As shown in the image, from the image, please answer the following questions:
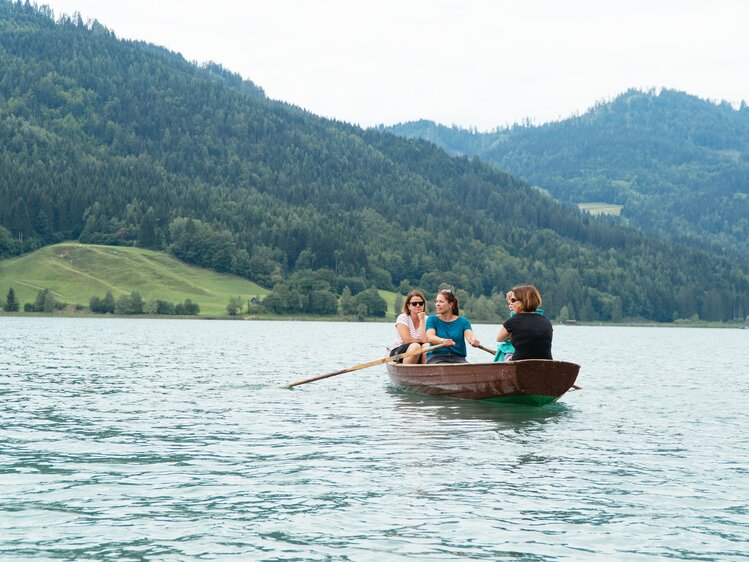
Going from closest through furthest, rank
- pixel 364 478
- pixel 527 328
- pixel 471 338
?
1. pixel 364 478
2. pixel 527 328
3. pixel 471 338

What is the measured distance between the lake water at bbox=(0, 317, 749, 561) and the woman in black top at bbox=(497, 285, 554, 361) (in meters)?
2.12

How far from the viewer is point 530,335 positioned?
30531 millimetres

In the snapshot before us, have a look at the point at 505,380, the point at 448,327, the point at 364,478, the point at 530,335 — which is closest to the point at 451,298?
the point at 448,327

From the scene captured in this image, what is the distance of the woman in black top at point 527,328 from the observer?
2958cm

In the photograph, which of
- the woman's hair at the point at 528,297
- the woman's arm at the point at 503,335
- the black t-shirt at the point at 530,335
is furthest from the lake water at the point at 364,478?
the woman's hair at the point at 528,297

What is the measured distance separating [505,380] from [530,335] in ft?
7.27

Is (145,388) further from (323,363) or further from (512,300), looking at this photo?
(323,363)

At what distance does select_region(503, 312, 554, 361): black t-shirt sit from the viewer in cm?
3025

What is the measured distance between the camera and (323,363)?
63.5 m

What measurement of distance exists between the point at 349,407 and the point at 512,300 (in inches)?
275

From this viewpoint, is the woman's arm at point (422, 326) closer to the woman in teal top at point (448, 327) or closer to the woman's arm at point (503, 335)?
the woman in teal top at point (448, 327)

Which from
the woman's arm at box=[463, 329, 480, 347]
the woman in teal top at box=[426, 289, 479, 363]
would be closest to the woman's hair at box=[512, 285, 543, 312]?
the woman's arm at box=[463, 329, 480, 347]

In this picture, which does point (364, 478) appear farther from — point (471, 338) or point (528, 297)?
point (471, 338)

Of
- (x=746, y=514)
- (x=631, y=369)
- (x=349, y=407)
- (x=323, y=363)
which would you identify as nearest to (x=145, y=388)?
(x=349, y=407)
